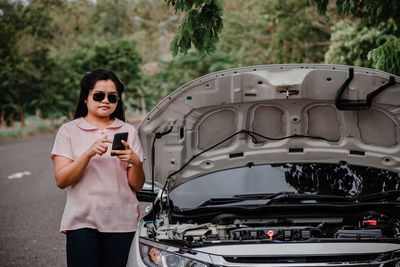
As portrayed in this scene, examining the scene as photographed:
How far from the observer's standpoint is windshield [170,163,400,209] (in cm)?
376

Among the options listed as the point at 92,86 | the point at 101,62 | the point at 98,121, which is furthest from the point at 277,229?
the point at 101,62

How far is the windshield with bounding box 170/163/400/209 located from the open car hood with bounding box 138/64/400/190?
5.0 inches

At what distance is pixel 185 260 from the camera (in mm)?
2822

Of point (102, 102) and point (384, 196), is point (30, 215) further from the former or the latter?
point (384, 196)

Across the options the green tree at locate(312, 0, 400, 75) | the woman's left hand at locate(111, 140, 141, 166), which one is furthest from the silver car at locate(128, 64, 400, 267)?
the green tree at locate(312, 0, 400, 75)

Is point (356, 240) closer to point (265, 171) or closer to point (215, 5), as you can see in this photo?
point (265, 171)

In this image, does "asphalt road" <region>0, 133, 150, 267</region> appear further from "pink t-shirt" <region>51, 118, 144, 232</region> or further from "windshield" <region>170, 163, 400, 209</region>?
"pink t-shirt" <region>51, 118, 144, 232</region>

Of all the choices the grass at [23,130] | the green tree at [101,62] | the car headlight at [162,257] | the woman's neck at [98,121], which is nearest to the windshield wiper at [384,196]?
the car headlight at [162,257]

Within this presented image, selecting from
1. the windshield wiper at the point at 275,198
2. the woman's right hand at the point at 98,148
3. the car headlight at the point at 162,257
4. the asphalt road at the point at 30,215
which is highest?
the woman's right hand at the point at 98,148

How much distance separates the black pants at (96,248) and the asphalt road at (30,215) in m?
2.89

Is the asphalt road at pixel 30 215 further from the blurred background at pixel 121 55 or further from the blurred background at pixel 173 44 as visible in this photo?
the blurred background at pixel 173 44

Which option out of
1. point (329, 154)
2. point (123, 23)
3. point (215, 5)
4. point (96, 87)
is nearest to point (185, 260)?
point (96, 87)

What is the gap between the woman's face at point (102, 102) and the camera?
3178 mm

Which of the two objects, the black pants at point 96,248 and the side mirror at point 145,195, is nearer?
the black pants at point 96,248
